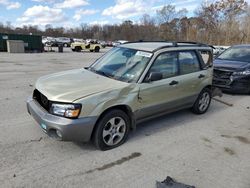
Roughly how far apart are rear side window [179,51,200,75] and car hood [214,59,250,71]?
279cm

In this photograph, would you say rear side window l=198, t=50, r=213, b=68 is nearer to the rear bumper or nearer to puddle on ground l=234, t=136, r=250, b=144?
puddle on ground l=234, t=136, r=250, b=144

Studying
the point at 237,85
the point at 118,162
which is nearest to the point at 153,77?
the point at 118,162

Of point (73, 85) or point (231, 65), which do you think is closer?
point (73, 85)

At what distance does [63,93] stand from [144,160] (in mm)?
1553

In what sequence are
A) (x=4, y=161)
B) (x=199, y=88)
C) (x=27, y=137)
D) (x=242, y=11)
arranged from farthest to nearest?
(x=242, y=11) < (x=199, y=88) < (x=27, y=137) < (x=4, y=161)

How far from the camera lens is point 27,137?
13.6 feet

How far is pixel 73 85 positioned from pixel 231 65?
590 centimetres

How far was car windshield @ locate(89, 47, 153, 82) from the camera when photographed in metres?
4.26

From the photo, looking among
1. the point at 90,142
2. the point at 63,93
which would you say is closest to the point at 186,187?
the point at 90,142

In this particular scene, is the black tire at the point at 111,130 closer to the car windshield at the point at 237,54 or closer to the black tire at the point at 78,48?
the car windshield at the point at 237,54

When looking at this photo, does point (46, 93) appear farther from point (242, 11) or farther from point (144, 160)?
point (242, 11)

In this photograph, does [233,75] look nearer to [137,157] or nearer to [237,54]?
[237,54]

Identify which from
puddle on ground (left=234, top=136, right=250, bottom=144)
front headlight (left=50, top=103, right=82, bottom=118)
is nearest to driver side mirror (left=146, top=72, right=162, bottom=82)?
front headlight (left=50, top=103, right=82, bottom=118)

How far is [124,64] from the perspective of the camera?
4527 millimetres
